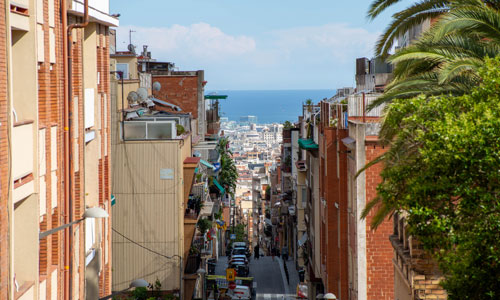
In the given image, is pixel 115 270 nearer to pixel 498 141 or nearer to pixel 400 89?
pixel 400 89

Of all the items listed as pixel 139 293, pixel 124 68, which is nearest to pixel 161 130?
pixel 139 293

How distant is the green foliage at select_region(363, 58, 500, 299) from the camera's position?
9.84 metres

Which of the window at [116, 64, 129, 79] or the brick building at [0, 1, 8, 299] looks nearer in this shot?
the brick building at [0, 1, 8, 299]

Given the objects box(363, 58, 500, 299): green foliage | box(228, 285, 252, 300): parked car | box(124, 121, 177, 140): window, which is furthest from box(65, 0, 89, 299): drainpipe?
box(228, 285, 252, 300): parked car

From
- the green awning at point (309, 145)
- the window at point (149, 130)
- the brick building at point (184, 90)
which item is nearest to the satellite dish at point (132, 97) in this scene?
the window at point (149, 130)

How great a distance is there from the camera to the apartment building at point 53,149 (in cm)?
1409

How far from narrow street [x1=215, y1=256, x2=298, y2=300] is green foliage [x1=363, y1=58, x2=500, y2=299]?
3828cm

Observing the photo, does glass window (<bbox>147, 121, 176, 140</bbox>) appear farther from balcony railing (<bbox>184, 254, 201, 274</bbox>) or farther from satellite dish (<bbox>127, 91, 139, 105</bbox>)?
balcony railing (<bbox>184, 254, 201, 274</bbox>)

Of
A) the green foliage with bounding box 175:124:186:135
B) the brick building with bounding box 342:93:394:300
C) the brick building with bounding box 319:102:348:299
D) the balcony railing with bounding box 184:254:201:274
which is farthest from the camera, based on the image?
the green foliage with bounding box 175:124:186:135

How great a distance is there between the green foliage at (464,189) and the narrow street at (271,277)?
38281 millimetres

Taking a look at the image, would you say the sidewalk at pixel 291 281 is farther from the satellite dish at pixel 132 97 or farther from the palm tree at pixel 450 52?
the palm tree at pixel 450 52

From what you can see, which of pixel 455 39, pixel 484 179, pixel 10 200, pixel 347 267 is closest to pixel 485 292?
pixel 484 179

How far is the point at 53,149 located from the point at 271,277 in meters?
45.3

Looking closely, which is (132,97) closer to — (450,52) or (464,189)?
(450,52)
